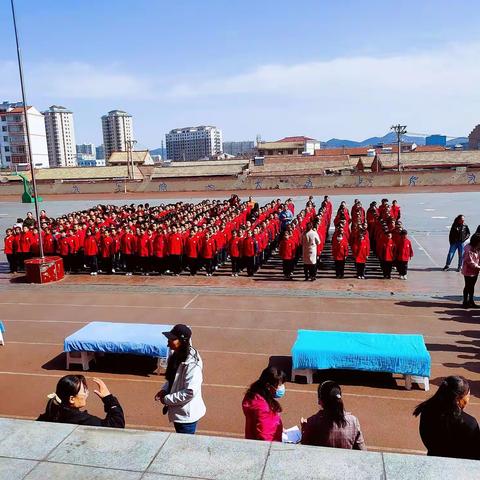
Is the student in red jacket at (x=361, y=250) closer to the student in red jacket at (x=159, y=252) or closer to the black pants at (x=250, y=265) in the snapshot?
the black pants at (x=250, y=265)

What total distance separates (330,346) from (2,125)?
120469 mm

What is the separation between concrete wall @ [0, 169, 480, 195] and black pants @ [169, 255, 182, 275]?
1512 inches

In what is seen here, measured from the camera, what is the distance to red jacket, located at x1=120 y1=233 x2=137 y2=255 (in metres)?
15.8

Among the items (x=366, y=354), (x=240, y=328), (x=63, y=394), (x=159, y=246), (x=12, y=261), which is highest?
(x=63, y=394)

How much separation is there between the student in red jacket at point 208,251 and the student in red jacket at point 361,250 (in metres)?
4.11

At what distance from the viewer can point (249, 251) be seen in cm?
1466

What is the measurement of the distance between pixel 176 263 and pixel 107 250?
224cm

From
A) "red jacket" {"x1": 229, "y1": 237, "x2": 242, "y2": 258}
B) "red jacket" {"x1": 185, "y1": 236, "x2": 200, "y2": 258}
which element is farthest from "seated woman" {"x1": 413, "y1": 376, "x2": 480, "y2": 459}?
"red jacket" {"x1": 185, "y1": 236, "x2": 200, "y2": 258}

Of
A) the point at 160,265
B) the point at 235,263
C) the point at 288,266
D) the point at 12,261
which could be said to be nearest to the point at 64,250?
the point at 12,261

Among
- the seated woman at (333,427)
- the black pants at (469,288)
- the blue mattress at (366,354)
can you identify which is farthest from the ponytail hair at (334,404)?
the black pants at (469,288)

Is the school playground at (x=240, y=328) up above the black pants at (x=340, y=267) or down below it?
below

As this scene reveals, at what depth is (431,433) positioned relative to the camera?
3.93 meters

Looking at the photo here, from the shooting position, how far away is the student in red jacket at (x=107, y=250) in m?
15.8

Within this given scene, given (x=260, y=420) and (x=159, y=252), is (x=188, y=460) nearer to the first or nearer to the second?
(x=260, y=420)
